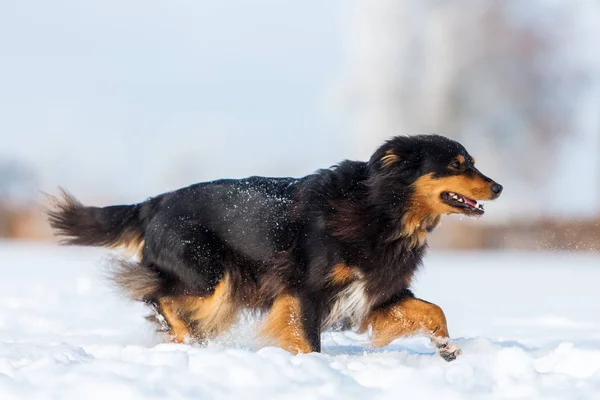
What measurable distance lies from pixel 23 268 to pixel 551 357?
1010cm

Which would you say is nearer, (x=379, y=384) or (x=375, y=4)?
(x=379, y=384)

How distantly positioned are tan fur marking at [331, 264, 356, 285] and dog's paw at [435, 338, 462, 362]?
72 cm

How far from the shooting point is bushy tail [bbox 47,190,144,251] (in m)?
6.54

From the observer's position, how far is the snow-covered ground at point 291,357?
372 centimetres

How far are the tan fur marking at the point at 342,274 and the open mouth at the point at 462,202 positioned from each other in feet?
2.62

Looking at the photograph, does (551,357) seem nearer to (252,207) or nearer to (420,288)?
(252,207)

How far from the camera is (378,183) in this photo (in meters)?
5.62

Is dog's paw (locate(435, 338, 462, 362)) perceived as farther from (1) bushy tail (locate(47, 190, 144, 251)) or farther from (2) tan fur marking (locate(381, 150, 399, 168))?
(1) bushy tail (locate(47, 190, 144, 251))

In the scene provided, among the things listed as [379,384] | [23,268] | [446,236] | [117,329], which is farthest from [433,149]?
[446,236]

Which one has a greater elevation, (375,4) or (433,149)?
(375,4)

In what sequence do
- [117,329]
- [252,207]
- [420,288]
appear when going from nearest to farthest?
[252,207], [117,329], [420,288]

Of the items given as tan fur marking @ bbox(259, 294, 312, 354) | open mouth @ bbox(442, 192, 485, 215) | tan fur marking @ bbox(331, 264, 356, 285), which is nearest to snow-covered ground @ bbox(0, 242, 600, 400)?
tan fur marking @ bbox(259, 294, 312, 354)

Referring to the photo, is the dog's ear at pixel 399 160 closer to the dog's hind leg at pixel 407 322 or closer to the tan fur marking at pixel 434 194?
the tan fur marking at pixel 434 194

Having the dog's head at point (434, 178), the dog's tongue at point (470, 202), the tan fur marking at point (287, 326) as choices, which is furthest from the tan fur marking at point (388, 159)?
the tan fur marking at point (287, 326)
